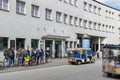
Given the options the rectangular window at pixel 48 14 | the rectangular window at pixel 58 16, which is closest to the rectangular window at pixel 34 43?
the rectangular window at pixel 48 14

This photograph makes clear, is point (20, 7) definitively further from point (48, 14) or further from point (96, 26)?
point (96, 26)

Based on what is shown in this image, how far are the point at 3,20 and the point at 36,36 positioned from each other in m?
6.37

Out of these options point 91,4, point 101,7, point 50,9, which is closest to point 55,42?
point 50,9

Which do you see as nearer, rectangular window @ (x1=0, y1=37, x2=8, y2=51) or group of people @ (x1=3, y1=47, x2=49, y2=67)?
group of people @ (x1=3, y1=47, x2=49, y2=67)

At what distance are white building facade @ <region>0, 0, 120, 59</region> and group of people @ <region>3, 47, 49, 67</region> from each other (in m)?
3.60

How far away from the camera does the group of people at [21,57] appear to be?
22.8m

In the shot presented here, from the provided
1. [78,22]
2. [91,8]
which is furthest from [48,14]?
[91,8]

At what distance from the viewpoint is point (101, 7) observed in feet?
187

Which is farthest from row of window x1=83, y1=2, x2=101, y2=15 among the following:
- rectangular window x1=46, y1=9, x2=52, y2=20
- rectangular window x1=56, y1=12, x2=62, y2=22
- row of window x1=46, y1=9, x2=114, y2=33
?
rectangular window x1=46, y1=9, x2=52, y2=20

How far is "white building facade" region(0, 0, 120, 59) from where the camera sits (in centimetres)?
2866

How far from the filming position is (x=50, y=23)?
36.7 metres

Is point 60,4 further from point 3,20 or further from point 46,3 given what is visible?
point 3,20

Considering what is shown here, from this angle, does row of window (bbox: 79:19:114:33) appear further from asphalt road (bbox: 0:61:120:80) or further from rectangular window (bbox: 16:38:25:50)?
asphalt road (bbox: 0:61:120:80)

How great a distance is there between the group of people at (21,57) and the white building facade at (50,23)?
360cm
